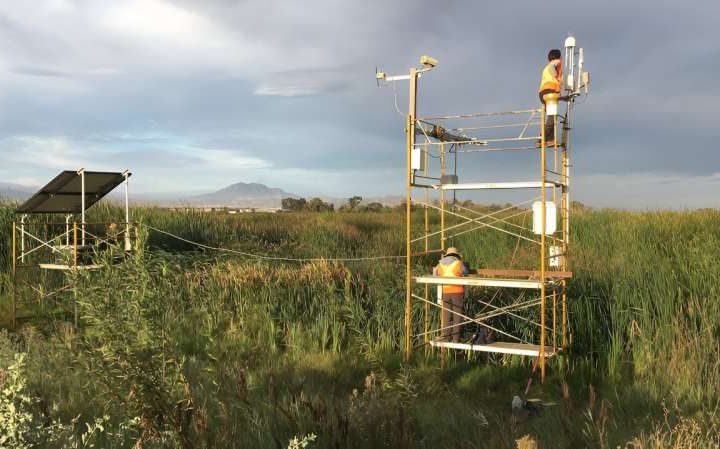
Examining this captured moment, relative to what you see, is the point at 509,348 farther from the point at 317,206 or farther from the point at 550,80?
the point at 317,206

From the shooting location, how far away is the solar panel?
10.9 metres

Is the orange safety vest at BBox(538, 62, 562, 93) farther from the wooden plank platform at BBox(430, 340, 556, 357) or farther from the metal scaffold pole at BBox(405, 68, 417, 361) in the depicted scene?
the wooden plank platform at BBox(430, 340, 556, 357)

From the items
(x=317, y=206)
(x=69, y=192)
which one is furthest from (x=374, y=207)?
(x=69, y=192)

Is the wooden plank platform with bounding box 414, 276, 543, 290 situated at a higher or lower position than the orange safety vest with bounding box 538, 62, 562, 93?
lower

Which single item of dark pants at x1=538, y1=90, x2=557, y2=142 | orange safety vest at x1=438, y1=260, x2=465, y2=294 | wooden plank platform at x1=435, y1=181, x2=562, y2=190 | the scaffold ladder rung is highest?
dark pants at x1=538, y1=90, x2=557, y2=142

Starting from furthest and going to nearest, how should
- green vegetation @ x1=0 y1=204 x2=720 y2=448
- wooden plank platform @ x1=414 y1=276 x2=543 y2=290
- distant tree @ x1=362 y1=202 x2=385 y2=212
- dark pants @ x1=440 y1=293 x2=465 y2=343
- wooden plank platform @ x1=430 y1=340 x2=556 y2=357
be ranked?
distant tree @ x1=362 y1=202 x2=385 y2=212 → dark pants @ x1=440 y1=293 x2=465 y2=343 → wooden plank platform @ x1=430 y1=340 x2=556 y2=357 → wooden plank platform @ x1=414 y1=276 x2=543 y2=290 → green vegetation @ x1=0 y1=204 x2=720 y2=448

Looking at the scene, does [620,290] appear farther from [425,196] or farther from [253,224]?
[253,224]

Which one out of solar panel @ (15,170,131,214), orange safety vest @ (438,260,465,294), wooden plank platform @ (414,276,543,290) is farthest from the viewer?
solar panel @ (15,170,131,214)

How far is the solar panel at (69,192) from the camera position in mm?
10883

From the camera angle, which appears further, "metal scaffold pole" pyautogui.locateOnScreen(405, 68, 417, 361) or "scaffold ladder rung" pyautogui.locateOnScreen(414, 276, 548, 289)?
"metal scaffold pole" pyautogui.locateOnScreen(405, 68, 417, 361)

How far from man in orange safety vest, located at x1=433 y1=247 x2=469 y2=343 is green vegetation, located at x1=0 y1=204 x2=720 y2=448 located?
43 cm

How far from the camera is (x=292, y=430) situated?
4.05 metres

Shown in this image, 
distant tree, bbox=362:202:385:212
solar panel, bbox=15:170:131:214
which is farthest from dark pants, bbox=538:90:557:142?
distant tree, bbox=362:202:385:212

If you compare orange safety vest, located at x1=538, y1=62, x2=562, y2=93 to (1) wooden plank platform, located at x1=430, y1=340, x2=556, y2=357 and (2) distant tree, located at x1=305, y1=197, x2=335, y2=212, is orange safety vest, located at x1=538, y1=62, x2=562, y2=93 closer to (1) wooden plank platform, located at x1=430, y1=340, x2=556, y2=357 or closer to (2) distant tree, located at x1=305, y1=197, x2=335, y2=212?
(1) wooden plank platform, located at x1=430, y1=340, x2=556, y2=357
